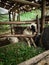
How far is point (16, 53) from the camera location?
6.18 m

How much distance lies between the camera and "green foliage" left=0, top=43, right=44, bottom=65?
5.56m

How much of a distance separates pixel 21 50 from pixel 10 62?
112 cm

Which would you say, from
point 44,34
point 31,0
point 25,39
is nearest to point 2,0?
point 31,0

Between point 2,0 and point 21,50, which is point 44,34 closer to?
point 21,50

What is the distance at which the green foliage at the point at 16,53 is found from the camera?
5.56m

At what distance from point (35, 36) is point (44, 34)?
534mm

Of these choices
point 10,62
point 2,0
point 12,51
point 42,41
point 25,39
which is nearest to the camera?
point 10,62

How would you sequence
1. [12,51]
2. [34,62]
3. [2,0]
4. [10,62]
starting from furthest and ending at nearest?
[2,0], [12,51], [10,62], [34,62]

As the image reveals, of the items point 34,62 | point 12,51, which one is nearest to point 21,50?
point 12,51

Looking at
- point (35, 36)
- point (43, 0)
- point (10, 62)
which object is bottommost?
point (10, 62)

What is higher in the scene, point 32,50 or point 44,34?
point 44,34

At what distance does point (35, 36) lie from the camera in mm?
7152

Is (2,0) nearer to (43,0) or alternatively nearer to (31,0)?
(31,0)

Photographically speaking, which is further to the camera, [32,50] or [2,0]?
[2,0]
